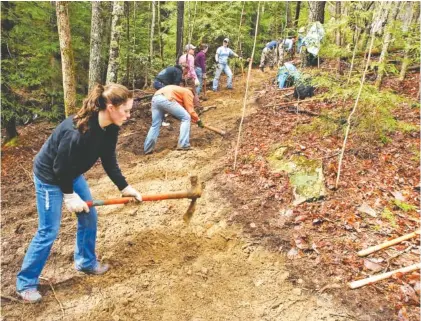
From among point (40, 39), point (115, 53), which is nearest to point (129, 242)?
point (115, 53)

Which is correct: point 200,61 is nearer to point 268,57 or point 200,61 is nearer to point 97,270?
point 268,57

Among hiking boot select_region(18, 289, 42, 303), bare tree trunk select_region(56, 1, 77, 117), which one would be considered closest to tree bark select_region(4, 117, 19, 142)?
bare tree trunk select_region(56, 1, 77, 117)

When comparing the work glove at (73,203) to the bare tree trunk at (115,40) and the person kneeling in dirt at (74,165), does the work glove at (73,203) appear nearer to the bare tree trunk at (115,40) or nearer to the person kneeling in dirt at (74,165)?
the person kneeling in dirt at (74,165)

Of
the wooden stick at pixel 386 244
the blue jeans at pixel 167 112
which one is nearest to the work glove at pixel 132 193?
the wooden stick at pixel 386 244

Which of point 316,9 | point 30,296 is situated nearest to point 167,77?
point 316,9

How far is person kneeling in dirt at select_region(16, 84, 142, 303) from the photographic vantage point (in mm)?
3225

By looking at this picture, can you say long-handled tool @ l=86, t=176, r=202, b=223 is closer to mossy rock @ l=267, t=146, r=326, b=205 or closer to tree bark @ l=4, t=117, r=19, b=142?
mossy rock @ l=267, t=146, r=326, b=205

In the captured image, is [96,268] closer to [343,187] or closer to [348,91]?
[343,187]

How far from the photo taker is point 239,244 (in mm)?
4602

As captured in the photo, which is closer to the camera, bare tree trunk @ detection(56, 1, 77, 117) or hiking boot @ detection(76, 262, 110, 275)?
hiking boot @ detection(76, 262, 110, 275)

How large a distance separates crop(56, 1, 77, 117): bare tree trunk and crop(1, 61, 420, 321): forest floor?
82.6 inches

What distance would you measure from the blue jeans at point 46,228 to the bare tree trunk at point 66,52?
4.74 m

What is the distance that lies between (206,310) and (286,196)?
248 centimetres

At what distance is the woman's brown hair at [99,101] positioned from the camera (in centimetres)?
321
